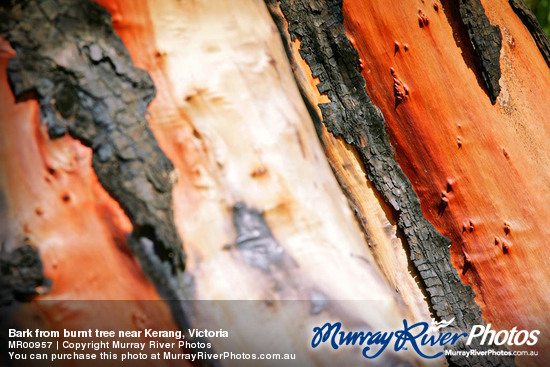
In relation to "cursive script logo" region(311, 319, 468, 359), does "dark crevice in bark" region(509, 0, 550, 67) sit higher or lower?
higher

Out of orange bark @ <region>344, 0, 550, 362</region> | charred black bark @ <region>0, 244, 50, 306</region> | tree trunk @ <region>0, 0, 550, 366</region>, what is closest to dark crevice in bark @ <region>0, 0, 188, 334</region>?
tree trunk @ <region>0, 0, 550, 366</region>

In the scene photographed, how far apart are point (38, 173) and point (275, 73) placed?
0.44 m

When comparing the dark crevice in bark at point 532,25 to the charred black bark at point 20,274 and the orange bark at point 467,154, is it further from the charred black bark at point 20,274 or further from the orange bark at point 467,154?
the charred black bark at point 20,274

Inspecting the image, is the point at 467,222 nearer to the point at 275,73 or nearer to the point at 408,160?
the point at 408,160

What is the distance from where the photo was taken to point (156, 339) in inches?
25.3

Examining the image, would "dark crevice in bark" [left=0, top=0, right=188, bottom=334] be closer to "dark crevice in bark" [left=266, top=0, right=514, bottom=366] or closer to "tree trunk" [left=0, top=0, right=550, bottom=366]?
"tree trunk" [left=0, top=0, right=550, bottom=366]

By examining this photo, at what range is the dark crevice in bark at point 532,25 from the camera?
0.96 metres

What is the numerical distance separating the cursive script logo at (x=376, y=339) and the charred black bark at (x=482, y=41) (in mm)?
515

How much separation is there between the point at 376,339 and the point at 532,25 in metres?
0.82

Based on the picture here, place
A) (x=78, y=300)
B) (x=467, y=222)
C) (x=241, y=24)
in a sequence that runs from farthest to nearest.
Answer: (x=467, y=222)
(x=241, y=24)
(x=78, y=300)

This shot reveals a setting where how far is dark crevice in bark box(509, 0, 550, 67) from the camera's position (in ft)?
3.14

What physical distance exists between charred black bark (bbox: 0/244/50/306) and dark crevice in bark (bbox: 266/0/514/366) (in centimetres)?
60

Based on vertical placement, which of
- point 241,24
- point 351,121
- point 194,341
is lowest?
point 194,341

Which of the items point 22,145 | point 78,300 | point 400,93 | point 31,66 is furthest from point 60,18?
point 400,93
